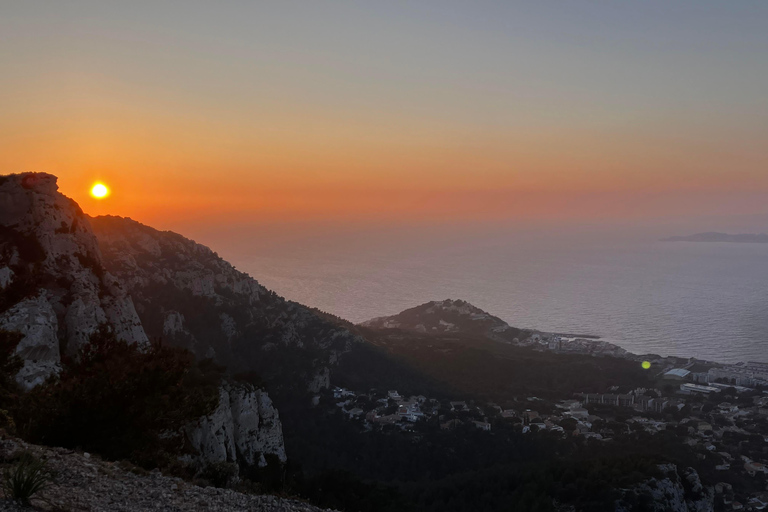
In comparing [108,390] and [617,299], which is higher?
[617,299]

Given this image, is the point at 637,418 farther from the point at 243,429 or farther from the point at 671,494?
the point at 243,429

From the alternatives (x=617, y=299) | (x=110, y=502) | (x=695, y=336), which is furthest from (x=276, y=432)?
(x=617, y=299)

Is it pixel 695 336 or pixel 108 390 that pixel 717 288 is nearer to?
pixel 695 336

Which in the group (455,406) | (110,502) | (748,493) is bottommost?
(748,493)

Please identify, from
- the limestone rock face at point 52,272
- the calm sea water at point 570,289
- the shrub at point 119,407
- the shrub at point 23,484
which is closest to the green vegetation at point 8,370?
the shrub at point 119,407

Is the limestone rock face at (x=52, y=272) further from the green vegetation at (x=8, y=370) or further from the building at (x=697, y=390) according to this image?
the building at (x=697, y=390)

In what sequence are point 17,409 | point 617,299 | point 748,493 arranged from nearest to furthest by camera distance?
point 17,409, point 748,493, point 617,299
